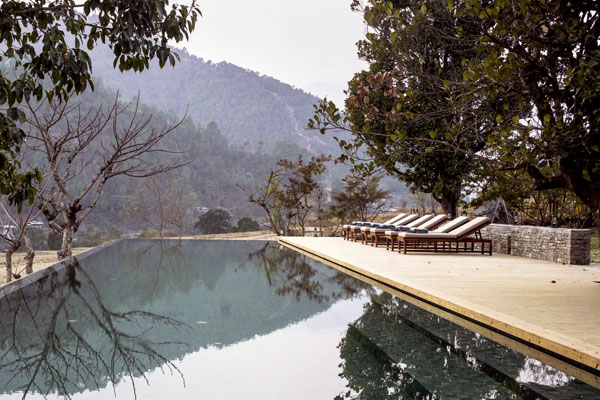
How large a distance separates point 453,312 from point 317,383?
229cm

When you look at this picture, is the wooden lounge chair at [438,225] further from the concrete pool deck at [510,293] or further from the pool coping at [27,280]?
the pool coping at [27,280]

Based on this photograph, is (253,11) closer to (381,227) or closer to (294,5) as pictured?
(294,5)

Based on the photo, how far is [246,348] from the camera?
14.3 ft

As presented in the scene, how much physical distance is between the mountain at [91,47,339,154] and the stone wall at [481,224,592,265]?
52645 mm

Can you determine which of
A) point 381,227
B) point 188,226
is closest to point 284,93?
point 188,226

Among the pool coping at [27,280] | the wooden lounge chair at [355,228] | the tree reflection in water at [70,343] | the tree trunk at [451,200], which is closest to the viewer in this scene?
the tree reflection in water at [70,343]

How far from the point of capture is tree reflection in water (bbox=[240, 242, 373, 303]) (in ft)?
22.4

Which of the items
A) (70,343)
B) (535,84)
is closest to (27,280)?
(70,343)

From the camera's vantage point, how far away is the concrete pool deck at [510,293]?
3928mm

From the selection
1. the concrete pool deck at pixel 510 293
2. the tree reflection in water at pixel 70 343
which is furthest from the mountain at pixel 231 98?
the tree reflection in water at pixel 70 343

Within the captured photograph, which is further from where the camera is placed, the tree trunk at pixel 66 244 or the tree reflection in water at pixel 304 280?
the tree trunk at pixel 66 244

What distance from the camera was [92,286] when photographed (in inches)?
293

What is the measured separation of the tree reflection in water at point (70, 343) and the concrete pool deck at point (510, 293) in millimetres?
2695

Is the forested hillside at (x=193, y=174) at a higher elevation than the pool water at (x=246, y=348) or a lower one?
higher
